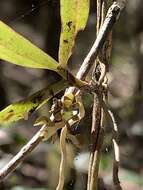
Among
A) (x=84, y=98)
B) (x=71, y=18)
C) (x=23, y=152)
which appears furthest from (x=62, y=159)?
(x=84, y=98)

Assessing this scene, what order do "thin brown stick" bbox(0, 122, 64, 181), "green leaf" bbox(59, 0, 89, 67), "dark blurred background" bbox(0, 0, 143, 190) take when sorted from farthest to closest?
"dark blurred background" bbox(0, 0, 143, 190) < "green leaf" bbox(59, 0, 89, 67) < "thin brown stick" bbox(0, 122, 64, 181)

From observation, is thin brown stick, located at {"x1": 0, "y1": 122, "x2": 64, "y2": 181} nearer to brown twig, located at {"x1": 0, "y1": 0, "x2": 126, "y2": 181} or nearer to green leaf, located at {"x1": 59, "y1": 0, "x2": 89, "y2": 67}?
brown twig, located at {"x1": 0, "y1": 0, "x2": 126, "y2": 181}

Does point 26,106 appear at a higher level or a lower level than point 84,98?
higher

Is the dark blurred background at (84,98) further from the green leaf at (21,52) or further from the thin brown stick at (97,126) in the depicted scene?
the green leaf at (21,52)

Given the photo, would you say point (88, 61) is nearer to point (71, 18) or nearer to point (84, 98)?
point (71, 18)

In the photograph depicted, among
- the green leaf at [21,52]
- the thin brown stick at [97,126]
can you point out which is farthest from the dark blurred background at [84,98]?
the green leaf at [21,52]

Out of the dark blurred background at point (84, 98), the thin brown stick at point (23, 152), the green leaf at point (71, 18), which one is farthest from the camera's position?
the dark blurred background at point (84, 98)

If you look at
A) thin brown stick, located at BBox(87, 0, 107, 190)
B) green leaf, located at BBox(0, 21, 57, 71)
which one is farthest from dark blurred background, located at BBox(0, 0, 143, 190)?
green leaf, located at BBox(0, 21, 57, 71)
